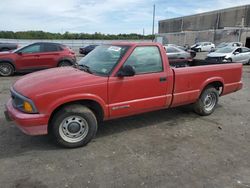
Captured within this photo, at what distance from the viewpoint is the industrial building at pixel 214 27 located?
39.9 m

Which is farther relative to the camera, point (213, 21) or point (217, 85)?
point (213, 21)

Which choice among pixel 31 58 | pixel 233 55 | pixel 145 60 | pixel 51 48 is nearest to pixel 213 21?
pixel 233 55

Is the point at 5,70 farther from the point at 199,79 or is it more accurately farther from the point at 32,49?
the point at 199,79

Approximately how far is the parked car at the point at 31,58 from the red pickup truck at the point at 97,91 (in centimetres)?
728

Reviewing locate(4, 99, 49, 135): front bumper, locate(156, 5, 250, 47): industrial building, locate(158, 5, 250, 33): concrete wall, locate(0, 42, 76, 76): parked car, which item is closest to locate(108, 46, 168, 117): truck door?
locate(4, 99, 49, 135): front bumper

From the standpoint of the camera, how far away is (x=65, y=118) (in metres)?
3.81

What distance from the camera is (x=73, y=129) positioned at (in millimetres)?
3932

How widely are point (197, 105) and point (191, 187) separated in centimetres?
290

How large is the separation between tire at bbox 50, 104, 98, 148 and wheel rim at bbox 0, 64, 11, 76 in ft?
28.4

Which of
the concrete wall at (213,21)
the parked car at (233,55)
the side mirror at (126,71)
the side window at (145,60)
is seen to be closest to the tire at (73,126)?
the side mirror at (126,71)

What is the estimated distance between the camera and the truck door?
4129mm

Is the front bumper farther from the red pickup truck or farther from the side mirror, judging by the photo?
the side mirror

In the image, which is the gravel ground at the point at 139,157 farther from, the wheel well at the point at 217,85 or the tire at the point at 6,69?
the tire at the point at 6,69

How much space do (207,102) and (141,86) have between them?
7.37 feet
